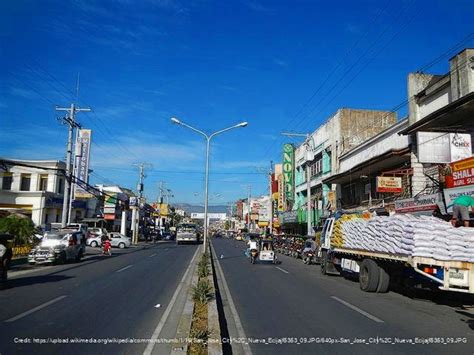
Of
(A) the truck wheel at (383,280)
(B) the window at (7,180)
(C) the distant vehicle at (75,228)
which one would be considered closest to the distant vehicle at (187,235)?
(C) the distant vehicle at (75,228)

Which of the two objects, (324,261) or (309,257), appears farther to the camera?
(309,257)

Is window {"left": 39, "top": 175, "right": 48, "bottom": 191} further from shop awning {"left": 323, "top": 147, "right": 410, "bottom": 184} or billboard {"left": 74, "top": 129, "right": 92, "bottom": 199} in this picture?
shop awning {"left": 323, "top": 147, "right": 410, "bottom": 184}

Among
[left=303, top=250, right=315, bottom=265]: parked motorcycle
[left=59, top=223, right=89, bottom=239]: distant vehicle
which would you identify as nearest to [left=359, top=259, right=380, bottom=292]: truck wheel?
[left=303, top=250, right=315, bottom=265]: parked motorcycle

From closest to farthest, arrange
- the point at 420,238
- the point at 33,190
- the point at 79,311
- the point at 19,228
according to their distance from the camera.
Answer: the point at 79,311 → the point at 420,238 → the point at 19,228 → the point at 33,190

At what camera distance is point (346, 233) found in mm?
16891

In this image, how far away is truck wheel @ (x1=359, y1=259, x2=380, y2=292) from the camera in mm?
13875

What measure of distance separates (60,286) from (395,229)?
10.6m

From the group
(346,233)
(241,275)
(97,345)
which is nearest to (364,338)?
(97,345)

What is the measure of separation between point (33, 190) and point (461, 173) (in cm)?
4391

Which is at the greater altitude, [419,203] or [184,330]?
[419,203]

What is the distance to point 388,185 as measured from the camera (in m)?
24.8

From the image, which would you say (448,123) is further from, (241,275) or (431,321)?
(431,321)

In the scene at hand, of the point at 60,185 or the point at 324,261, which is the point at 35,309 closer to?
the point at 324,261

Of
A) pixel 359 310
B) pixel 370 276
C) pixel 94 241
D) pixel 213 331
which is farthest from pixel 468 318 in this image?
pixel 94 241
